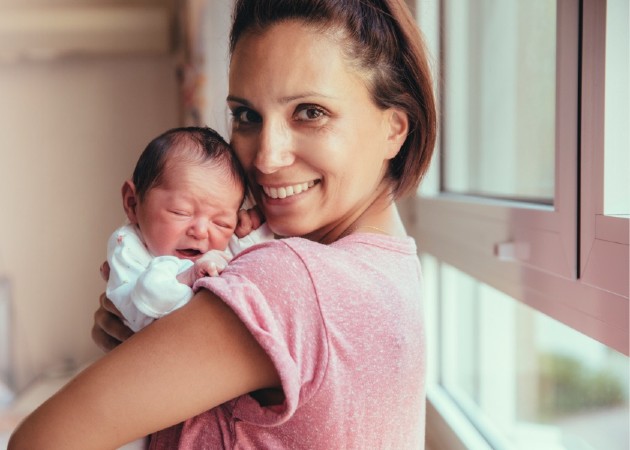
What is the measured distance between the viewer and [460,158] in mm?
1710

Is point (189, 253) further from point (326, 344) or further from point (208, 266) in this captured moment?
point (326, 344)

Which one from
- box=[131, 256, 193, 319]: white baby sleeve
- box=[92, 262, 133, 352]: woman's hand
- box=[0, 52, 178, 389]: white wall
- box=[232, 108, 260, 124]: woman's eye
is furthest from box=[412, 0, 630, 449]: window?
box=[0, 52, 178, 389]: white wall

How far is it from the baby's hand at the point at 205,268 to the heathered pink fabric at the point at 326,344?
8 centimetres

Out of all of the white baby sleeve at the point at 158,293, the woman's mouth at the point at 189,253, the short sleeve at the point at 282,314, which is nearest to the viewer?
the short sleeve at the point at 282,314

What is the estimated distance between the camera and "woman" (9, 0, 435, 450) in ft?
2.36

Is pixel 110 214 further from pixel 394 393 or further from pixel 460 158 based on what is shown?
pixel 394 393

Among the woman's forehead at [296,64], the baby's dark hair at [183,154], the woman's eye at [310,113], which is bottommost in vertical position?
the baby's dark hair at [183,154]

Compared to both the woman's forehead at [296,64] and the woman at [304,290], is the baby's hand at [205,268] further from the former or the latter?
the woman's forehead at [296,64]

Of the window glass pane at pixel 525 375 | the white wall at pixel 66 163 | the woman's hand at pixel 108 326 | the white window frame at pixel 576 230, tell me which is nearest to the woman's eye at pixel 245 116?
the woman's hand at pixel 108 326

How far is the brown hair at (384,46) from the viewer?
0.92 metres

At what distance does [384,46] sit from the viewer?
96 centimetres

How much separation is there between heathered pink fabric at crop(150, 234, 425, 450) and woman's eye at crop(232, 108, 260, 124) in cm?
24

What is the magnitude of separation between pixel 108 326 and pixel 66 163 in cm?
258

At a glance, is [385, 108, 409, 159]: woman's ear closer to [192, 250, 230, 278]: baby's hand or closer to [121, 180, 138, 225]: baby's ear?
[192, 250, 230, 278]: baby's hand
